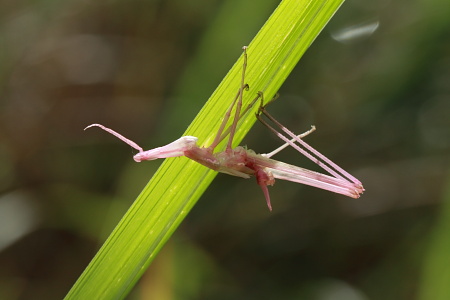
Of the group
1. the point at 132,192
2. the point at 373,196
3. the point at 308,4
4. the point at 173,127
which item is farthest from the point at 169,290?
the point at 308,4

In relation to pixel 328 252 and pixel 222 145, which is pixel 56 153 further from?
pixel 222 145

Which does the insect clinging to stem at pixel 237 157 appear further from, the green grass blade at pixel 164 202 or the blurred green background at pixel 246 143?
the blurred green background at pixel 246 143

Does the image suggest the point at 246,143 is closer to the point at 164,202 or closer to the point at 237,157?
the point at 237,157

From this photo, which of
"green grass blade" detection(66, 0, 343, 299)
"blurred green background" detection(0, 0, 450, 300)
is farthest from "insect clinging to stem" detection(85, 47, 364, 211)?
"blurred green background" detection(0, 0, 450, 300)

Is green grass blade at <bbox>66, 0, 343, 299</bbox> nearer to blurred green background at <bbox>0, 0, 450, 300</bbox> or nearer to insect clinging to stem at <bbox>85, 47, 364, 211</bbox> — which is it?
insect clinging to stem at <bbox>85, 47, 364, 211</bbox>

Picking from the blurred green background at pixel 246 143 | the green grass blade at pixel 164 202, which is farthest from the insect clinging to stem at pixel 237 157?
the blurred green background at pixel 246 143

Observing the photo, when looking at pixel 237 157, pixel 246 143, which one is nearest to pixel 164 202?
pixel 237 157
